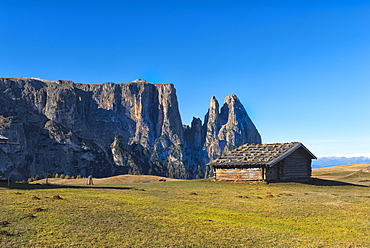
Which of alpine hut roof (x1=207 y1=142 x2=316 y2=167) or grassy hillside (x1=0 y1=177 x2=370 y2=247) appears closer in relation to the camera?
grassy hillside (x1=0 y1=177 x2=370 y2=247)

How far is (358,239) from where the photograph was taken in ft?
33.4

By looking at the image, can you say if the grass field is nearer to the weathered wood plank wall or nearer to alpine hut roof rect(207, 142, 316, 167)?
alpine hut roof rect(207, 142, 316, 167)

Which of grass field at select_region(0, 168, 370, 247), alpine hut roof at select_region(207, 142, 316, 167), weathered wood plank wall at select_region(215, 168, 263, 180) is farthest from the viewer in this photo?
weathered wood plank wall at select_region(215, 168, 263, 180)

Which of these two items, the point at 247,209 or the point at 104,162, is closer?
the point at 247,209

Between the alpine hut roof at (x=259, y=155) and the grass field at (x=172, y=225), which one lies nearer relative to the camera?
the grass field at (x=172, y=225)

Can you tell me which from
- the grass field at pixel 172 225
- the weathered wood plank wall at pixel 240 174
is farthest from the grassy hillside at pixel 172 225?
the weathered wood plank wall at pixel 240 174

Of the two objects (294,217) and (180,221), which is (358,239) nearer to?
(294,217)

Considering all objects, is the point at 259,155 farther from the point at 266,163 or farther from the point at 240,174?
the point at 266,163

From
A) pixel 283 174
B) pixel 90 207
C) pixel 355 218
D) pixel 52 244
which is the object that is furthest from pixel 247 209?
pixel 283 174

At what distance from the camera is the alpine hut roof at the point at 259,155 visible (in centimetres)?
3406

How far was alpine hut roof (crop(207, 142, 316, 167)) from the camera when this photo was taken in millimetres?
34062

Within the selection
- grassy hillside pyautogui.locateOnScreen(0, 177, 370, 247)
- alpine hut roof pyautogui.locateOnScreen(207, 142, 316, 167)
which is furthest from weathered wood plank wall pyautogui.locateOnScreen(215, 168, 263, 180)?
grassy hillside pyautogui.locateOnScreen(0, 177, 370, 247)

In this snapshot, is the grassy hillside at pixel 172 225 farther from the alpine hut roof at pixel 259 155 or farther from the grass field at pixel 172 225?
the alpine hut roof at pixel 259 155

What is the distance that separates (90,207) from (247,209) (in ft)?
23.3
